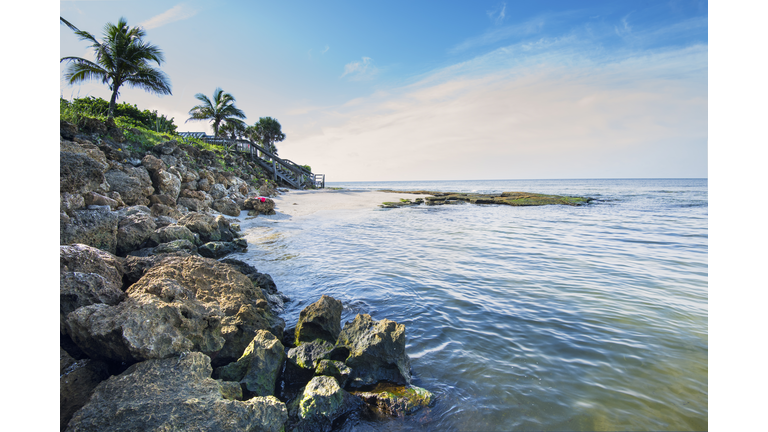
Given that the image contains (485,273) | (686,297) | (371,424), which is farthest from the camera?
(485,273)

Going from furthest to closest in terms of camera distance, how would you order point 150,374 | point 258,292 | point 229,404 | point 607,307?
point 607,307 → point 258,292 → point 150,374 → point 229,404

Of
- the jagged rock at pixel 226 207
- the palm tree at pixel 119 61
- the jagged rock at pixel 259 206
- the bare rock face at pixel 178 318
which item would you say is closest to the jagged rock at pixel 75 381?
the bare rock face at pixel 178 318

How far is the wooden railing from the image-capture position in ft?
112

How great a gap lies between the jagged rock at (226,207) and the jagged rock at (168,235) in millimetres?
7267

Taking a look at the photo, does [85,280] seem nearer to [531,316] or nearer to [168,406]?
[168,406]

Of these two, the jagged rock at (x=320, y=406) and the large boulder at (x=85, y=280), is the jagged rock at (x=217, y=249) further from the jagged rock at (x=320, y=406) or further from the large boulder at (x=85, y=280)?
the jagged rock at (x=320, y=406)

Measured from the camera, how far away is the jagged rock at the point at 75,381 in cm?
257

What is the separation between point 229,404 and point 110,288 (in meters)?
2.35

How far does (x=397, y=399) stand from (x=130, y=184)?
10.8 m

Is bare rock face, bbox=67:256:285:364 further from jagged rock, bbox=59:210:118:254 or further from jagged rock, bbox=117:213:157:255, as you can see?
jagged rock, bbox=117:213:157:255

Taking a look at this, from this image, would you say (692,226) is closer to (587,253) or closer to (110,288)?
(587,253)
